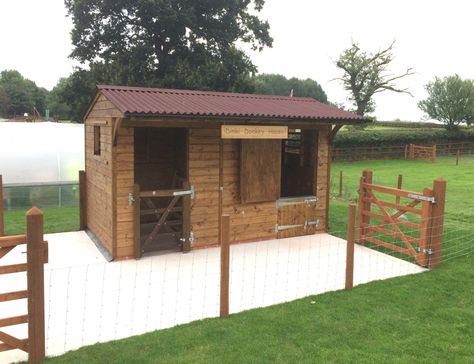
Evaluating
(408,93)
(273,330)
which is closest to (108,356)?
(273,330)

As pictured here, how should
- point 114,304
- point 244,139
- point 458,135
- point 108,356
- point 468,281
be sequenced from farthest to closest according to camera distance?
point 458,135 → point 244,139 → point 468,281 → point 114,304 → point 108,356

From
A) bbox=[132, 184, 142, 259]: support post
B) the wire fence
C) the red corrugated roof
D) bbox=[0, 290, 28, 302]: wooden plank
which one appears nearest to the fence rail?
the red corrugated roof

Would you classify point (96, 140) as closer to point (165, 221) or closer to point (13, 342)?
point (165, 221)

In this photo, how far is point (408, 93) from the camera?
42.4 meters

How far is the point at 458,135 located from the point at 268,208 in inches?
1362

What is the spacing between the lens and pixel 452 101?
45.0 m

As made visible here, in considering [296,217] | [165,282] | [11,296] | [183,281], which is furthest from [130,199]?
[11,296]

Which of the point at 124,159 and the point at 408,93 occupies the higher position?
the point at 408,93

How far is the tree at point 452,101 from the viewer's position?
44441 millimetres

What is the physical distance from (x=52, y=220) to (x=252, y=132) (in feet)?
19.7

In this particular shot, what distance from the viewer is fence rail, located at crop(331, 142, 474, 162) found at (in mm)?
31547

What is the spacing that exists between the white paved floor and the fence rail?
22.8 m

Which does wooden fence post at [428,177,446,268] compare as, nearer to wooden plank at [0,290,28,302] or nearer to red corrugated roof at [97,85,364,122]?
red corrugated roof at [97,85,364,122]

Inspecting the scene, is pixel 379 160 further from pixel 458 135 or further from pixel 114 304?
pixel 114 304
